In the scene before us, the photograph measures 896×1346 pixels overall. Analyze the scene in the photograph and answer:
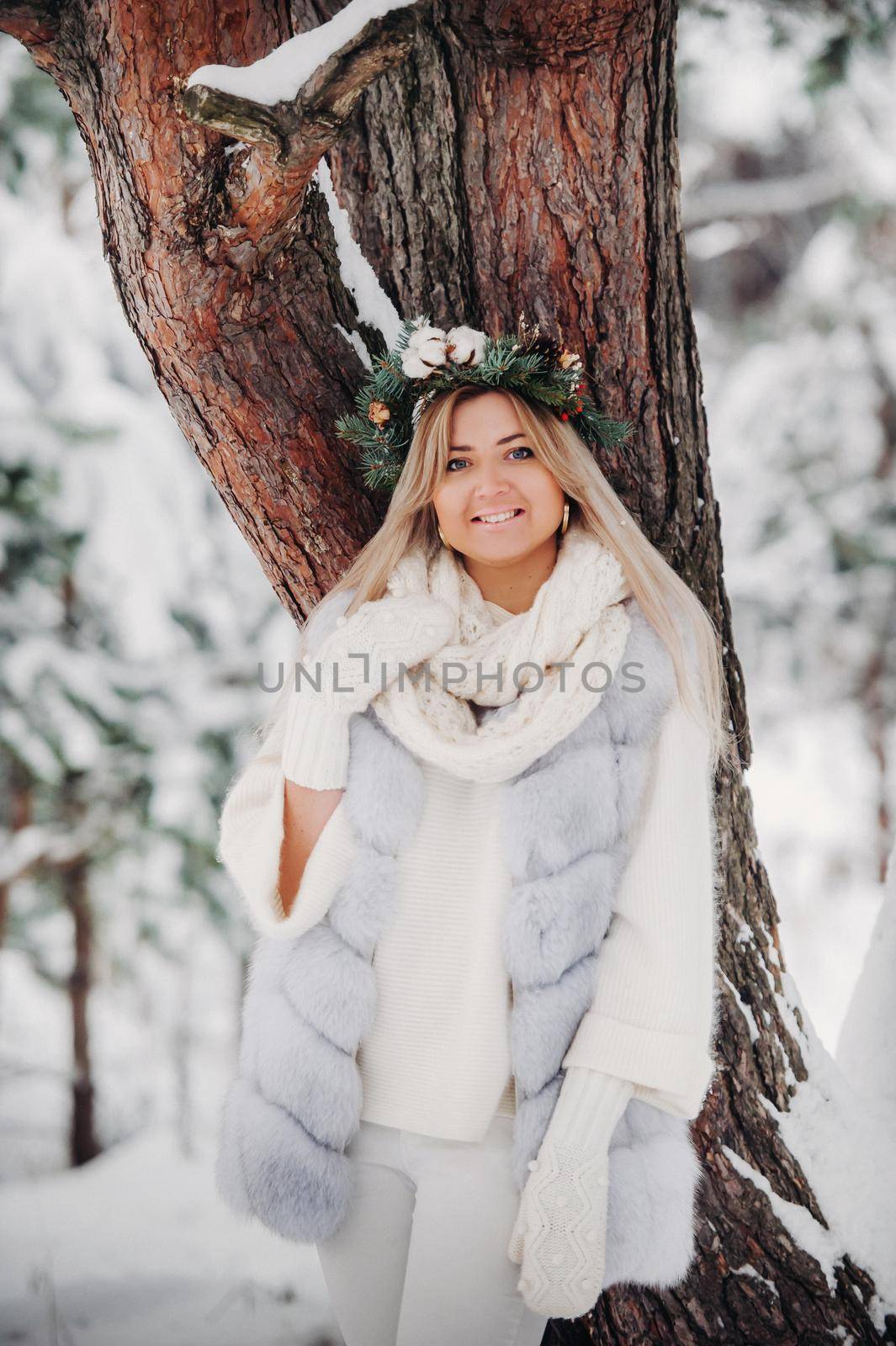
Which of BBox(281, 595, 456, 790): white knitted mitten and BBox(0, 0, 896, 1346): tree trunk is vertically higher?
BBox(0, 0, 896, 1346): tree trunk

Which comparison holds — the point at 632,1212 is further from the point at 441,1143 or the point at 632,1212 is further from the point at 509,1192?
the point at 441,1143

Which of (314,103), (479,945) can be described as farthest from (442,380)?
(479,945)

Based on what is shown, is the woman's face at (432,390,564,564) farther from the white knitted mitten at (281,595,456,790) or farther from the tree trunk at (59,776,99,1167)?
the tree trunk at (59,776,99,1167)

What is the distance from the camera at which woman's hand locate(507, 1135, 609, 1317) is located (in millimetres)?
1629

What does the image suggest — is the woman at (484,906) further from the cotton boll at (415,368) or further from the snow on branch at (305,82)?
the snow on branch at (305,82)

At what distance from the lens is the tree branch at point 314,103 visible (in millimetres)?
→ 1556

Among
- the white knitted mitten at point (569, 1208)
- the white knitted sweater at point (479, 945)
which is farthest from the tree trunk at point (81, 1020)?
the white knitted mitten at point (569, 1208)

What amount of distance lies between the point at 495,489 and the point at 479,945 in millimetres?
889

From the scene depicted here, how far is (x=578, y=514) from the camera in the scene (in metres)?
2.09

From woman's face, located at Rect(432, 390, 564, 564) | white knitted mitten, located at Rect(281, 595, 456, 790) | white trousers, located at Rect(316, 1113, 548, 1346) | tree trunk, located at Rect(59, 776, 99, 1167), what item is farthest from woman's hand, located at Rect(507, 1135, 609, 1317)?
tree trunk, located at Rect(59, 776, 99, 1167)

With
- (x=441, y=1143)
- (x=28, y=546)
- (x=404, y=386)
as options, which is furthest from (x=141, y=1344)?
(x=404, y=386)

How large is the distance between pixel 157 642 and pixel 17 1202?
2.63 m

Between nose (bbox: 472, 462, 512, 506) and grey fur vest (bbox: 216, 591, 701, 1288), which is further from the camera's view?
nose (bbox: 472, 462, 512, 506)

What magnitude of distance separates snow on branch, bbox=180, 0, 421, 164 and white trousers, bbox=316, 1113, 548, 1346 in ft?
5.77
